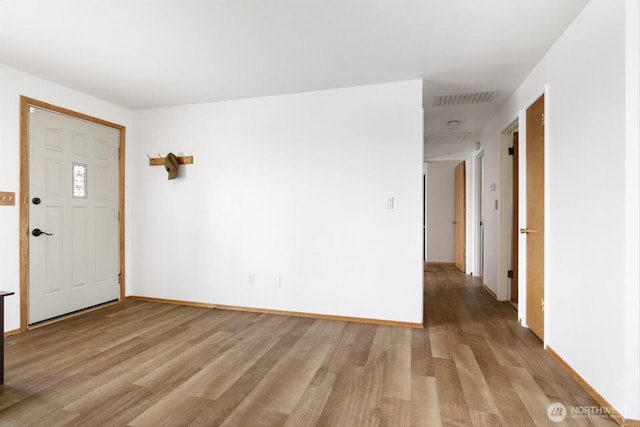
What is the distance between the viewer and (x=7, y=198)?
2.82 metres

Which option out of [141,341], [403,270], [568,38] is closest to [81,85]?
[141,341]

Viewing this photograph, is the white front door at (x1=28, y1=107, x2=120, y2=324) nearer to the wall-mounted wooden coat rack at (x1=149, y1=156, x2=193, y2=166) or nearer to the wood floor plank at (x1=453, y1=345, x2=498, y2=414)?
the wall-mounted wooden coat rack at (x1=149, y1=156, x2=193, y2=166)

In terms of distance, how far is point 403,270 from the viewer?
3139mm

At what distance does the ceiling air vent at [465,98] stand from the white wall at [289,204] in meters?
0.72

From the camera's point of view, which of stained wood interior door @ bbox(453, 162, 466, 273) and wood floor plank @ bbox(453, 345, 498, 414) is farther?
stained wood interior door @ bbox(453, 162, 466, 273)

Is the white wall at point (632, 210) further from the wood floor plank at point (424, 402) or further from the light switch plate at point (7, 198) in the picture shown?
the light switch plate at point (7, 198)

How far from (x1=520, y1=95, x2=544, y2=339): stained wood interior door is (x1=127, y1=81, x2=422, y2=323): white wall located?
37.4 inches

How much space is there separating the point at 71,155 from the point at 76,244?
0.95 meters

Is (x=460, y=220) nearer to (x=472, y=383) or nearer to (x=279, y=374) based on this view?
(x=472, y=383)

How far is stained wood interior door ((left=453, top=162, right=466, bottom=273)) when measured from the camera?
246 inches

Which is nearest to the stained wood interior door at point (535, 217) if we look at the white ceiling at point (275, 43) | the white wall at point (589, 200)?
the white wall at point (589, 200)
